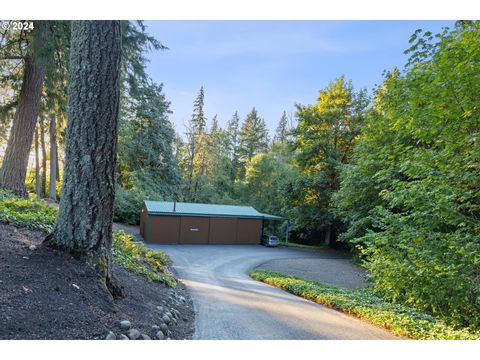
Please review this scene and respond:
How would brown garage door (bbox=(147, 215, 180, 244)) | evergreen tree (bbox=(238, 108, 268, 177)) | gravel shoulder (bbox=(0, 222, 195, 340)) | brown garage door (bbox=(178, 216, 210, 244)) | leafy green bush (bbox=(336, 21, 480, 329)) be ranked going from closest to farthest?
gravel shoulder (bbox=(0, 222, 195, 340)) → leafy green bush (bbox=(336, 21, 480, 329)) → brown garage door (bbox=(147, 215, 180, 244)) → brown garage door (bbox=(178, 216, 210, 244)) → evergreen tree (bbox=(238, 108, 268, 177))

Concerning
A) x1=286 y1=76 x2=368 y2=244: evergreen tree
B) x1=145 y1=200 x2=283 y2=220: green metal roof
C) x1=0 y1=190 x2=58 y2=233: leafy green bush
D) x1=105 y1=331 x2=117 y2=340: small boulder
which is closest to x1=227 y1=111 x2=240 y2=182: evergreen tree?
x1=145 y1=200 x2=283 y2=220: green metal roof

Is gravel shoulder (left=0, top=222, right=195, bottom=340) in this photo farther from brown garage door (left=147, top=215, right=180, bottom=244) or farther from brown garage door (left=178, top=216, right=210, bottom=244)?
brown garage door (left=178, top=216, right=210, bottom=244)

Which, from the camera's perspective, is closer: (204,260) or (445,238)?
(445,238)

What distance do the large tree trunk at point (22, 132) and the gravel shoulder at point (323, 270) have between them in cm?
755

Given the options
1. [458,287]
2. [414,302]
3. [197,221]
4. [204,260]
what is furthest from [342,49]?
[197,221]

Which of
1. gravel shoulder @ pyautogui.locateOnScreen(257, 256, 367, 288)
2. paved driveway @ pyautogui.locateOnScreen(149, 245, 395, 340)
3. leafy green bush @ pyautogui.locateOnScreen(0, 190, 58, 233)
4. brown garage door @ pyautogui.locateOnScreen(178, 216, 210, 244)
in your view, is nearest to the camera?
paved driveway @ pyautogui.locateOnScreen(149, 245, 395, 340)

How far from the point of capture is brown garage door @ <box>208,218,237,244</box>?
53.8ft

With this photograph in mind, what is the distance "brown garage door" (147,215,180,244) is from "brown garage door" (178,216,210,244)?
12.3 inches
